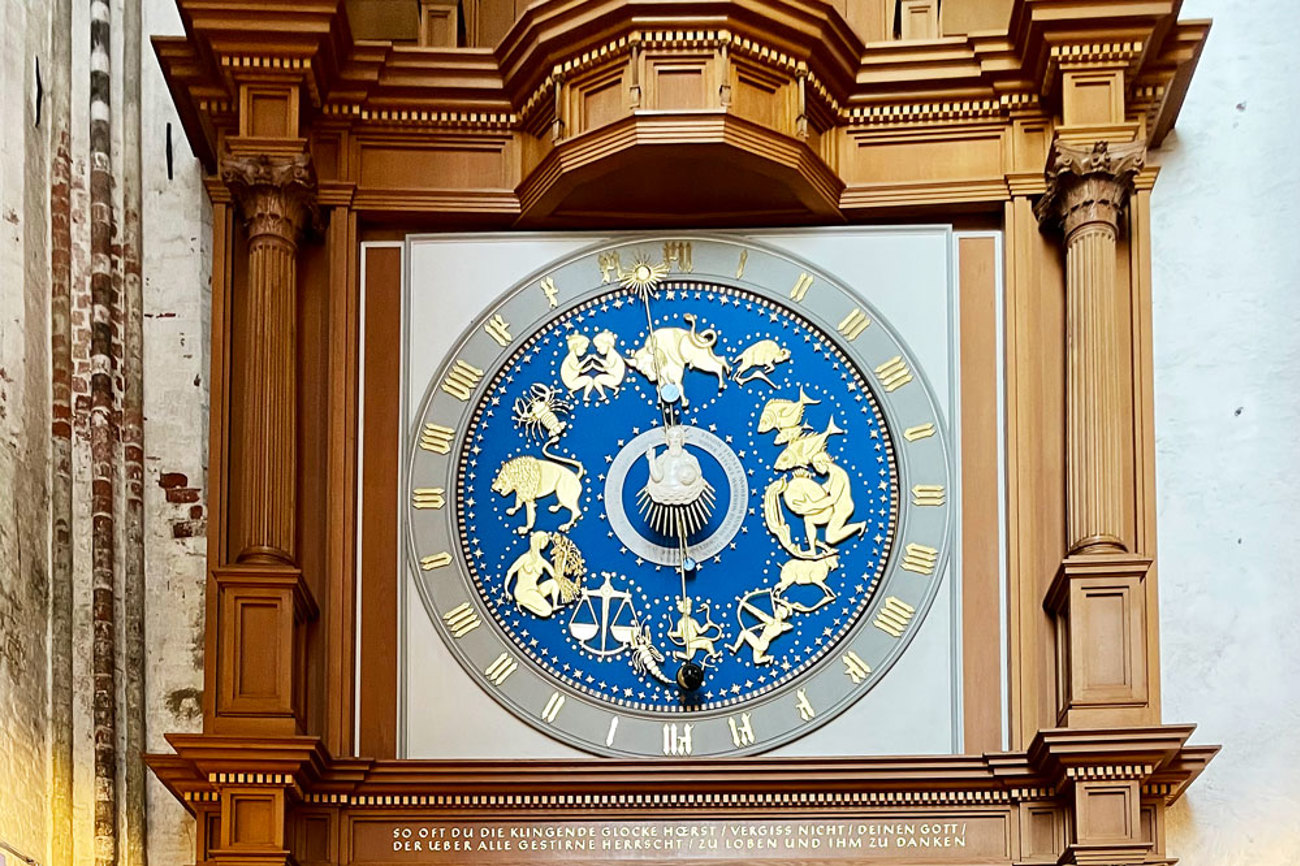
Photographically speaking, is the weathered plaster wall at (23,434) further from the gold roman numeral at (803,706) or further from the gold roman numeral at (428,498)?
the gold roman numeral at (803,706)

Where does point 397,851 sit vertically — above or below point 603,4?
below

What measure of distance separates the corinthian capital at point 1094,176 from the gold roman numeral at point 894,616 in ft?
4.57

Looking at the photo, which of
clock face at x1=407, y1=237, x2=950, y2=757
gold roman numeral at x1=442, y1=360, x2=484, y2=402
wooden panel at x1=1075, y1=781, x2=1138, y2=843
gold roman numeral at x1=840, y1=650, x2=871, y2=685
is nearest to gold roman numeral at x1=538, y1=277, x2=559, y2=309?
clock face at x1=407, y1=237, x2=950, y2=757

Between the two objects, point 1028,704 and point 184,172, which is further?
point 184,172

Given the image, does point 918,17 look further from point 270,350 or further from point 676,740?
point 676,740

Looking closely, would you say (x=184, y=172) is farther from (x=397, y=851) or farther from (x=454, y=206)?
(x=397, y=851)

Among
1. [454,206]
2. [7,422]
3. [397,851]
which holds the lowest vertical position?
[397,851]

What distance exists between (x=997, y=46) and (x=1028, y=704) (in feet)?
7.54

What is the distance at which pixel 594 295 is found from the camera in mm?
11242

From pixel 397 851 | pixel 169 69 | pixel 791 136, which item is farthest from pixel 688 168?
pixel 397 851

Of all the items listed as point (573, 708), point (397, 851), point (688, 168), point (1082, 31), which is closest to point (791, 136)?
point (688, 168)

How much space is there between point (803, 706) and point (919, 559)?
650 mm

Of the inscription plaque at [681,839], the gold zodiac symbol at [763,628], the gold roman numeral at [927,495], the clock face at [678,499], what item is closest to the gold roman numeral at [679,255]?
the clock face at [678,499]

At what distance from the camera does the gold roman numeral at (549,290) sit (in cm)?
1123
